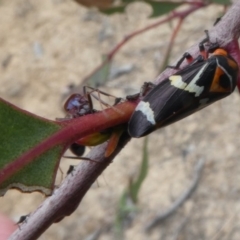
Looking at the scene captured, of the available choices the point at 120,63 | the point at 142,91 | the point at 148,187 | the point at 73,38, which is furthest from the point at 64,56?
the point at 142,91

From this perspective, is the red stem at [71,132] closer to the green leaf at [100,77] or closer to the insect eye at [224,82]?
the insect eye at [224,82]

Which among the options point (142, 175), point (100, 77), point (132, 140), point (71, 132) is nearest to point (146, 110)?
point (71, 132)

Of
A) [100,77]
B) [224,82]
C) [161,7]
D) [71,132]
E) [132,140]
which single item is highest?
[71,132]

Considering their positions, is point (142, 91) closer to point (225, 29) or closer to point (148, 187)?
point (225, 29)

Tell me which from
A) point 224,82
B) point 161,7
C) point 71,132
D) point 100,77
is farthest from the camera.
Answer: point 100,77

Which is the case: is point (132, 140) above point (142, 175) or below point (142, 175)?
below

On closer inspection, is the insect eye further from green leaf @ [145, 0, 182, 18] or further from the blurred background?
the blurred background

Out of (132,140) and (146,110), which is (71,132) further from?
(132,140)

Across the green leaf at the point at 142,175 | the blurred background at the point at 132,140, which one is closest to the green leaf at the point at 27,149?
the green leaf at the point at 142,175
